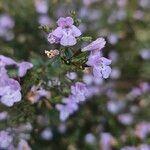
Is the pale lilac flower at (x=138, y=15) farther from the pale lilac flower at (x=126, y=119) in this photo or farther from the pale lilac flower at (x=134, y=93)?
the pale lilac flower at (x=126, y=119)

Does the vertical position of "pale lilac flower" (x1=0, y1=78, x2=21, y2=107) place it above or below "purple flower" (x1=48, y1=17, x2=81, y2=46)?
below

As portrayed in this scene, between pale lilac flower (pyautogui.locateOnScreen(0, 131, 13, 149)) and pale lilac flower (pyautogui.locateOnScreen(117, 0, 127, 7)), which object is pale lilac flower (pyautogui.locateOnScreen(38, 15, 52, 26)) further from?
pale lilac flower (pyautogui.locateOnScreen(0, 131, 13, 149))

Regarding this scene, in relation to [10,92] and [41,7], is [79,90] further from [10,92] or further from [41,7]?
[41,7]

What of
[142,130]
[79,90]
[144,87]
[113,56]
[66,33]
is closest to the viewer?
[66,33]

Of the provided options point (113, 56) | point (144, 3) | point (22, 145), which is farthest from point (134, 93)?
point (22, 145)

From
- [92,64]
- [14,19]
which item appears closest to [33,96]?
[92,64]

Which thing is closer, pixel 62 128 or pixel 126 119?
pixel 62 128

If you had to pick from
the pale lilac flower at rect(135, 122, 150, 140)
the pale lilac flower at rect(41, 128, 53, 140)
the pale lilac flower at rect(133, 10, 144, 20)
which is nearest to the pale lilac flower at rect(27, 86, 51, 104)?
the pale lilac flower at rect(41, 128, 53, 140)

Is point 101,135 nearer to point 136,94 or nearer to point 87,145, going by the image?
point 87,145
